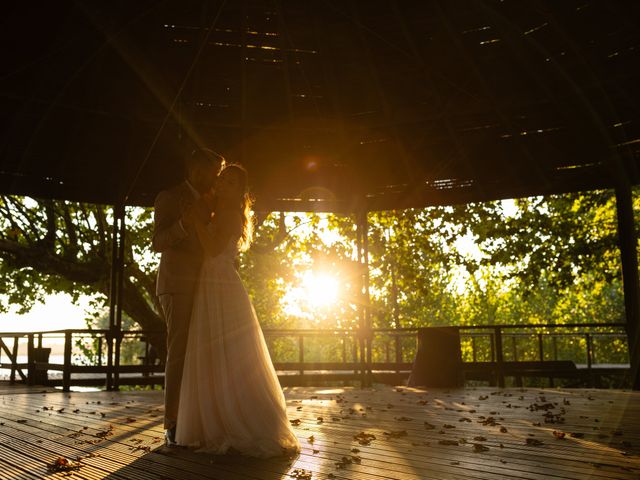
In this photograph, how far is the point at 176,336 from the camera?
4.54 meters

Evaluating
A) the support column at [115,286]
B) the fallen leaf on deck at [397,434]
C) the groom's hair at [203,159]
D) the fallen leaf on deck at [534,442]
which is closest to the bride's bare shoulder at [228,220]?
the groom's hair at [203,159]

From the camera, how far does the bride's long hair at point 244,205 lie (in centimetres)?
453

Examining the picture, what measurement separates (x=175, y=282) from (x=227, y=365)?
74cm

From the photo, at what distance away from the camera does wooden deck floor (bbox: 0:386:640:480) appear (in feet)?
11.5

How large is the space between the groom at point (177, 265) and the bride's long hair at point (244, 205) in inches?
7.4

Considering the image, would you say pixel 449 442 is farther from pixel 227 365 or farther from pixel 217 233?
pixel 217 233

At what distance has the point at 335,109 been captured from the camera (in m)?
9.86

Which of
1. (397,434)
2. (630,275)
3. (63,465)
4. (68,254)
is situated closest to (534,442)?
(397,434)

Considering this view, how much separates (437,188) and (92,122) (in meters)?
6.07

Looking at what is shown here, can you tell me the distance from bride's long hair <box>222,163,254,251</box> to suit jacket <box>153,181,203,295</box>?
1.18 feet

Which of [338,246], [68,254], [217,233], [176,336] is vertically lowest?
[176,336]

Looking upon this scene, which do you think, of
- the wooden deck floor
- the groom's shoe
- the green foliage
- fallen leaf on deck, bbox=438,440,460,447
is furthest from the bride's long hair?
the green foliage

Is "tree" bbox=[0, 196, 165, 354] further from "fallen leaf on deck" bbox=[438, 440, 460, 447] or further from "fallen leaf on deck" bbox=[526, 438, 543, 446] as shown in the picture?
"fallen leaf on deck" bbox=[526, 438, 543, 446]

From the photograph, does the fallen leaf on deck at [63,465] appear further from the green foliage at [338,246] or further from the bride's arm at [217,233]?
the green foliage at [338,246]
